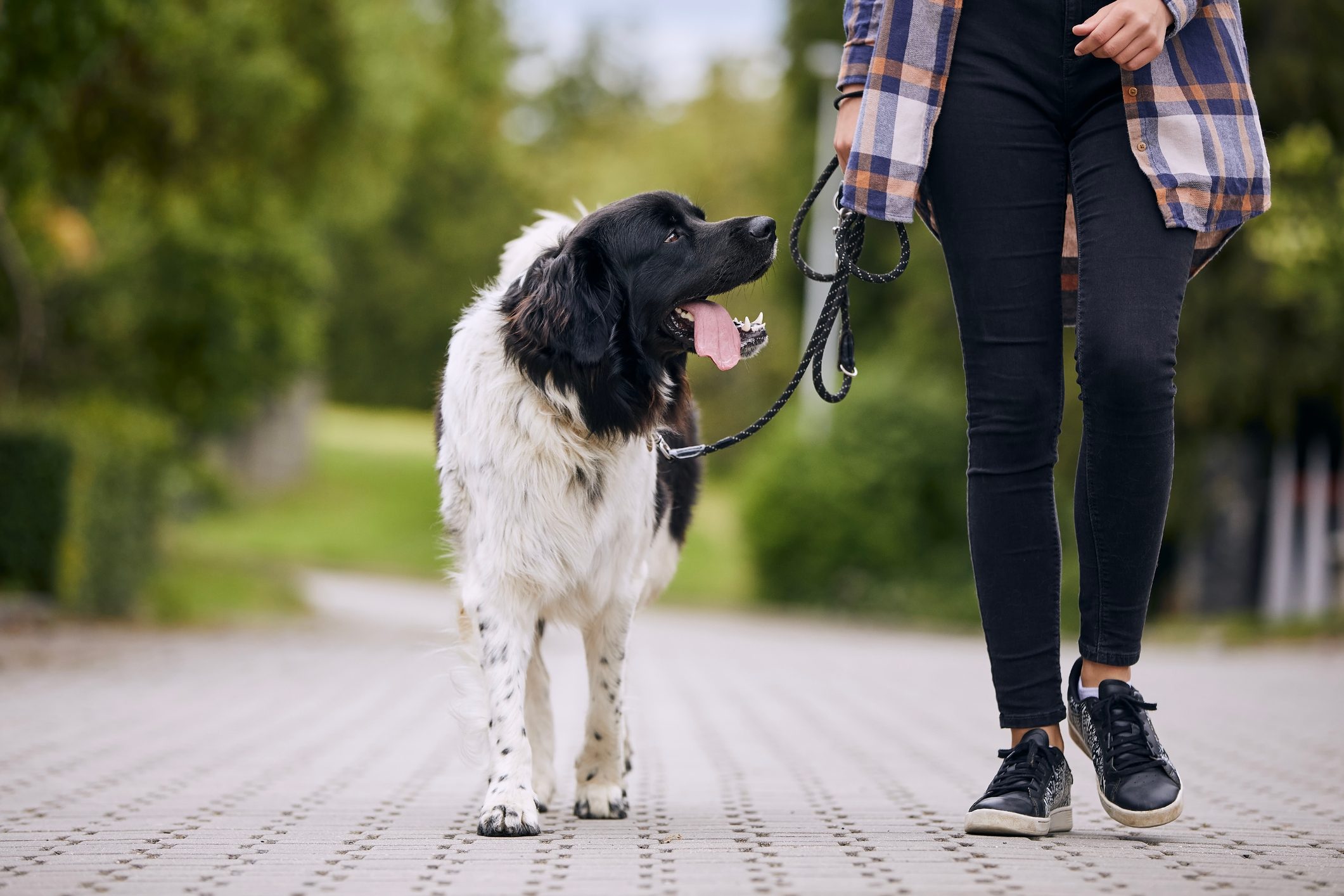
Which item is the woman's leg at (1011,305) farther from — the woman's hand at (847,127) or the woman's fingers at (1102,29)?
the woman's hand at (847,127)

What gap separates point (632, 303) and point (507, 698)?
1154 mm

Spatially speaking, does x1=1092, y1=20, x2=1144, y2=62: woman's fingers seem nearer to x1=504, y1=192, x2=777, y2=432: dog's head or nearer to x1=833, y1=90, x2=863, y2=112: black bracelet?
x1=833, y1=90, x2=863, y2=112: black bracelet

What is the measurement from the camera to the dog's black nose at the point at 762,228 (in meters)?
4.23

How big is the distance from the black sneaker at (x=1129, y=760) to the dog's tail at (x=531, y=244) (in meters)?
2.10

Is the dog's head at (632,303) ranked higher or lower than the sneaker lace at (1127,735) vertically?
higher

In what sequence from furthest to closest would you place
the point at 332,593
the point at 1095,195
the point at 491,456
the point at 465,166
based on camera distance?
the point at 465,166 → the point at 332,593 → the point at 491,456 → the point at 1095,195

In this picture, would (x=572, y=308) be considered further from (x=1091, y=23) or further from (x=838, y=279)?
(x=1091, y=23)

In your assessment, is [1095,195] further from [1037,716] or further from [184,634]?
[184,634]

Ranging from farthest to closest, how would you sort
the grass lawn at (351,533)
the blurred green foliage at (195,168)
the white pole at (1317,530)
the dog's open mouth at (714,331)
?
the grass lawn at (351,533), the white pole at (1317,530), the blurred green foliage at (195,168), the dog's open mouth at (714,331)

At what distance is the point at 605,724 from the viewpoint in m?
4.37

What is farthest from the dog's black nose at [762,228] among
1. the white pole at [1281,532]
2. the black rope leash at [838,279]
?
the white pole at [1281,532]

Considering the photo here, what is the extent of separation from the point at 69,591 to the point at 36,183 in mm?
4049

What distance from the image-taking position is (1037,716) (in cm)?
340

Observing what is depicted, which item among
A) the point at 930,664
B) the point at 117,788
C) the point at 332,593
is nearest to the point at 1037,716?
the point at 117,788
